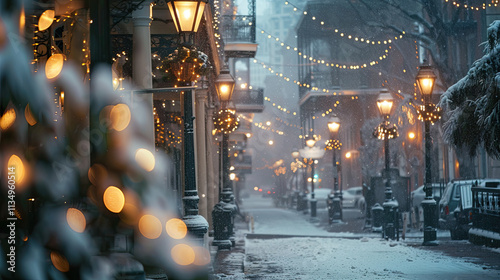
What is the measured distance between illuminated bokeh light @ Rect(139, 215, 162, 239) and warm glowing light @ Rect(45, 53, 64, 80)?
19.4 ft

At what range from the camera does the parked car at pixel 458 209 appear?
21.0m

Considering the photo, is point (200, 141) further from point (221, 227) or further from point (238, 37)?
point (238, 37)

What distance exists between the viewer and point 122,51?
14094 millimetres

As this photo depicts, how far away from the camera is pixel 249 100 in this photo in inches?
1601

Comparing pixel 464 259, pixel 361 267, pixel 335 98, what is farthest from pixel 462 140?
pixel 335 98

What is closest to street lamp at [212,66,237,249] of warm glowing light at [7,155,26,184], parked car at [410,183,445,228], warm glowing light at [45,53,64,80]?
warm glowing light at [45,53,64,80]

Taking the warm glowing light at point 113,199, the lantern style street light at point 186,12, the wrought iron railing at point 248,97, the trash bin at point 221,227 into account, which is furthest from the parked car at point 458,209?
the wrought iron railing at point 248,97

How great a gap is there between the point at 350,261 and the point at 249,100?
83.3ft

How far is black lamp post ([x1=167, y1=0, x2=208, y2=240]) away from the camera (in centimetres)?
1005

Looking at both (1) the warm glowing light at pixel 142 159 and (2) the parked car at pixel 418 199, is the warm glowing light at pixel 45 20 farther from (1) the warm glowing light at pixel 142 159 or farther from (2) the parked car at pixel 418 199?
(2) the parked car at pixel 418 199

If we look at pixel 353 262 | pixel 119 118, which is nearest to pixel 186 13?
pixel 119 118

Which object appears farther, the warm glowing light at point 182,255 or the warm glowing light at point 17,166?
the warm glowing light at point 182,255

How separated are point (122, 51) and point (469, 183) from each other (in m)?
12.9

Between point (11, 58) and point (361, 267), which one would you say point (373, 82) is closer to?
point (361, 267)
